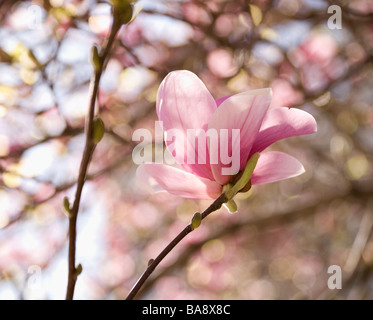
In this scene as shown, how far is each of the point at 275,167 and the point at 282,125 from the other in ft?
0.17

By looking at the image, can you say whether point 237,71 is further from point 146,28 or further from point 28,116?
point 28,116

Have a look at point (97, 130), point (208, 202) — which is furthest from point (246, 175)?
point (208, 202)

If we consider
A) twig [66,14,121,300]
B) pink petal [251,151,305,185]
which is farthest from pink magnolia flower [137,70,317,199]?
twig [66,14,121,300]

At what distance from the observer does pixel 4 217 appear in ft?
4.13

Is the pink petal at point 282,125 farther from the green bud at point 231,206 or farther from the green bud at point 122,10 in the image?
the green bud at point 122,10

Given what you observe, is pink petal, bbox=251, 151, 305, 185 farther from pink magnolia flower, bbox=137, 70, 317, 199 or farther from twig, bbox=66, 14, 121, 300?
twig, bbox=66, 14, 121, 300

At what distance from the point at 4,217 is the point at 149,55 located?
0.67 m

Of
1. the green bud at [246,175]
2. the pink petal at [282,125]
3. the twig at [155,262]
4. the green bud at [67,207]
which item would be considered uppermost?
the pink petal at [282,125]

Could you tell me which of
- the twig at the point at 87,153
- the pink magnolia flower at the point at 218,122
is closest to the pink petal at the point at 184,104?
the pink magnolia flower at the point at 218,122

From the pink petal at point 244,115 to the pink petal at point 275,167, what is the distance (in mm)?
35

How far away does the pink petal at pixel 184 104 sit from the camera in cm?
44

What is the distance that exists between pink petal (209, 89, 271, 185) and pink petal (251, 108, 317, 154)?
0.02 m

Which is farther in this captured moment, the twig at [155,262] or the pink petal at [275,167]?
the pink petal at [275,167]

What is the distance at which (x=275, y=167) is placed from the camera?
1.58ft
